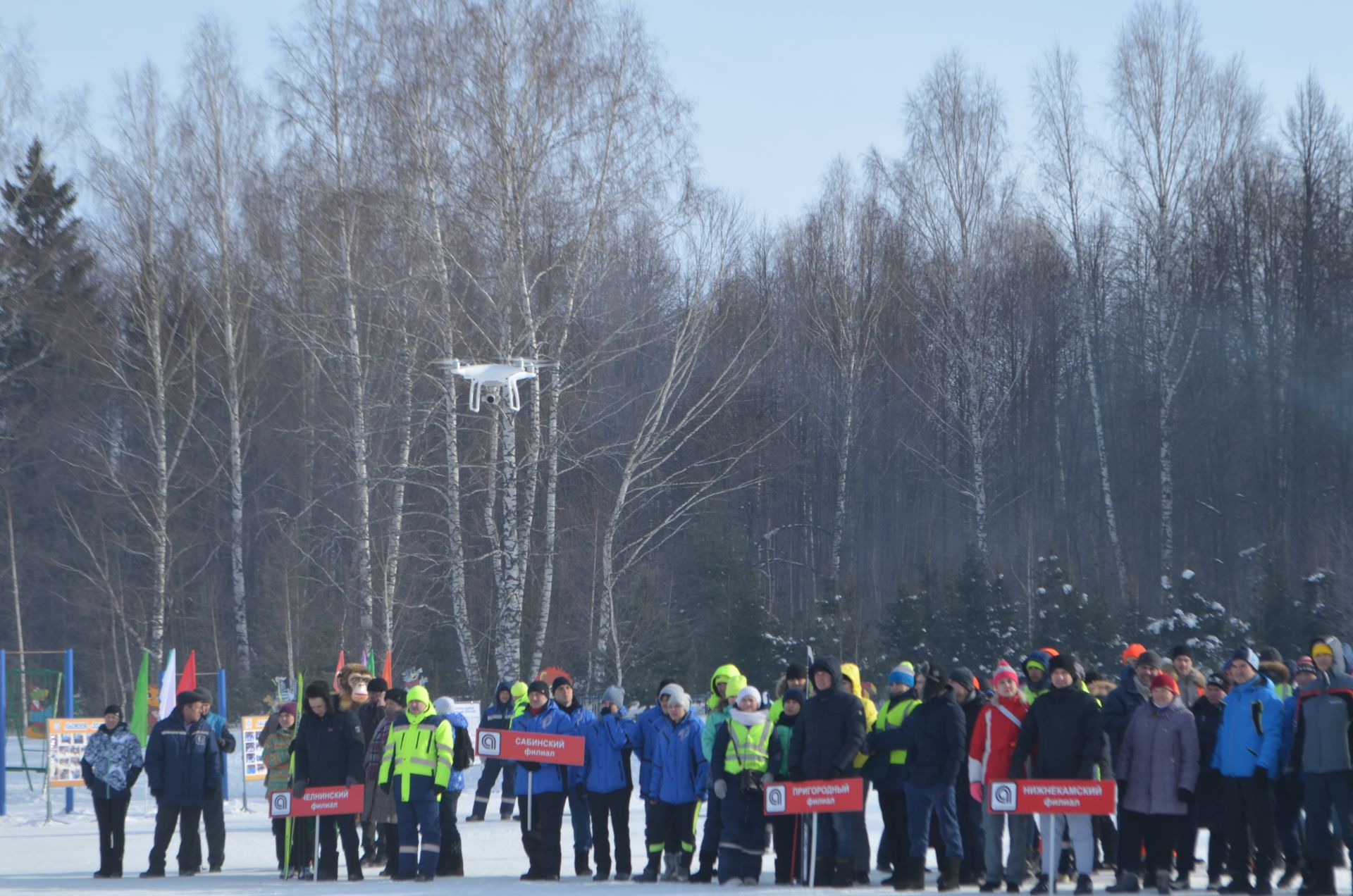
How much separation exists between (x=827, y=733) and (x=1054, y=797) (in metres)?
1.66

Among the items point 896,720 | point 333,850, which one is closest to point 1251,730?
point 896,720

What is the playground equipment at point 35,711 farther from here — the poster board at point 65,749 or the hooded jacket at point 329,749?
the hooded jacket at point 329,749

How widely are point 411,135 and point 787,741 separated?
48.7 feet

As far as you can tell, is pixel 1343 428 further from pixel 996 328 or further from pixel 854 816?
pixel 854 816

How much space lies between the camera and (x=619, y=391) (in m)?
38.8

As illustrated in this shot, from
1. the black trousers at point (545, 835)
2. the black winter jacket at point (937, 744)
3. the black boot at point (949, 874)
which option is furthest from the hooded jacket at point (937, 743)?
the black trousers at point (545, 835)

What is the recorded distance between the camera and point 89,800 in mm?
18594

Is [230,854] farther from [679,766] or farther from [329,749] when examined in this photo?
[679,766]

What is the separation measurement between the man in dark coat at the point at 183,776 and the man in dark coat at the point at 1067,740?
6.74 metres

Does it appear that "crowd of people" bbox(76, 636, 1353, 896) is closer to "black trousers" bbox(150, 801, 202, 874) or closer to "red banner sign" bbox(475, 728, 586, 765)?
"black trousers" bbox(150, 801, 202, 874)

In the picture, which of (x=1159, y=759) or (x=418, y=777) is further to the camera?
(x=418, y=777)

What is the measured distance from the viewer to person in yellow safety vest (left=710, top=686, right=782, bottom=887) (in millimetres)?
10719

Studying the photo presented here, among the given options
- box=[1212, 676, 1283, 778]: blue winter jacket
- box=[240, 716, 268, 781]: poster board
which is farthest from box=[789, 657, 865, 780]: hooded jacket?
box=[240, 716, 268, 781]: poster board

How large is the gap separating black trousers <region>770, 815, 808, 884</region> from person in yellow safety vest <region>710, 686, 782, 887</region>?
14cm
